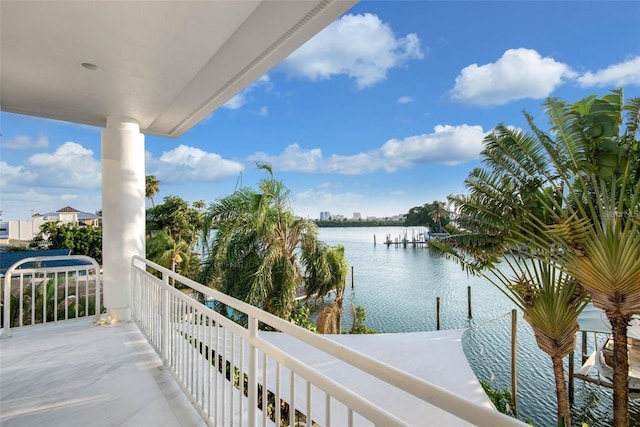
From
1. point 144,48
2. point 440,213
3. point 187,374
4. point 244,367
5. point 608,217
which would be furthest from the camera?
point 440,213

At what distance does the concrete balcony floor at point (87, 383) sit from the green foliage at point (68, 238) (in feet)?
43.3

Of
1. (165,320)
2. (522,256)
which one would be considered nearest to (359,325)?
(522,256)

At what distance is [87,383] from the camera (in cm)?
250

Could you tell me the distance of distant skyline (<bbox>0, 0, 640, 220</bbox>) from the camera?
22.7 meters

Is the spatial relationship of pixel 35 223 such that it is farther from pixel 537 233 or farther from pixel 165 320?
pixel 537 233

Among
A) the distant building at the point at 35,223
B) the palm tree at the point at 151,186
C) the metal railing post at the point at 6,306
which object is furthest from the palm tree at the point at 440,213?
the palm tree at the point at 151,186

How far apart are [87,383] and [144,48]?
2.50 metres

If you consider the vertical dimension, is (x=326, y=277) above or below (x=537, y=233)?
below

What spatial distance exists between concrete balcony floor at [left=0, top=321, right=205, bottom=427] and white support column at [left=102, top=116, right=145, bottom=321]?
540 millimetres

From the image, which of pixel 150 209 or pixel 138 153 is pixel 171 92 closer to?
pixel 138 153

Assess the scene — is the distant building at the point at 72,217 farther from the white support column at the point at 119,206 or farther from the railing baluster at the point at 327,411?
the railing baluster at the point at 327,411

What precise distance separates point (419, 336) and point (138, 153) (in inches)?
213

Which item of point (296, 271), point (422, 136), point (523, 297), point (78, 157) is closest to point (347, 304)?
point (296, 271)

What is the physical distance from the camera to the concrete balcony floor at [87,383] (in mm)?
2062
